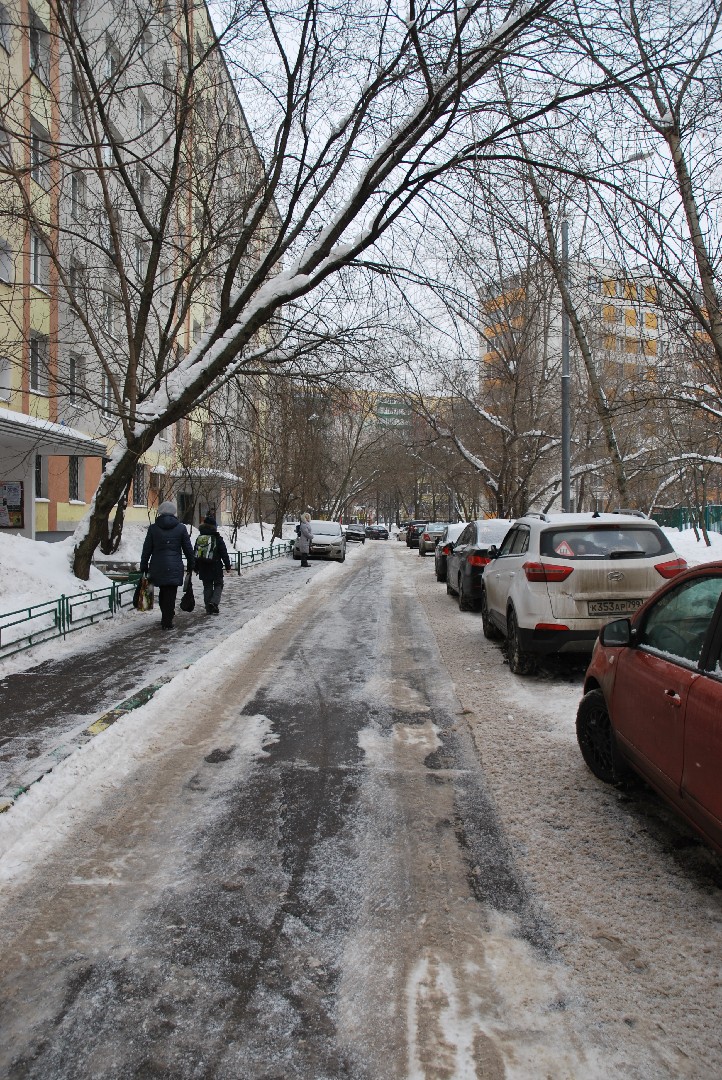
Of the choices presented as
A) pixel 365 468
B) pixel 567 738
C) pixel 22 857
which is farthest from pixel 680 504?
pixel 22 857

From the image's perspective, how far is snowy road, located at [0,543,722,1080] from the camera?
2.35 metres

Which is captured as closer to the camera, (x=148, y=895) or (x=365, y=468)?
(x=148, y=895)

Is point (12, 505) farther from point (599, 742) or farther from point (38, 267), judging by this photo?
point (599, 742)

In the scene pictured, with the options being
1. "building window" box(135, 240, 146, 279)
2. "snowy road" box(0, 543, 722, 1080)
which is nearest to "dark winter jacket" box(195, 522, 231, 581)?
"building window" box(135, 240, 146, 279)

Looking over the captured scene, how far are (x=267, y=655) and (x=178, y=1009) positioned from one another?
6386 mm

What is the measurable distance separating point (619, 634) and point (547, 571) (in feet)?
10.4

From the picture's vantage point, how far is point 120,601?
1225 cm

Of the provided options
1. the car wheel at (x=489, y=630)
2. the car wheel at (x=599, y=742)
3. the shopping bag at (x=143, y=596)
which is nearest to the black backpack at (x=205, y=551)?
the shopping bag at (x=143, y=596)

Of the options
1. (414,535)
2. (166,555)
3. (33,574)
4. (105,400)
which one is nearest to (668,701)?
(166,555)

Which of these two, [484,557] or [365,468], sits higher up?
[365,468]

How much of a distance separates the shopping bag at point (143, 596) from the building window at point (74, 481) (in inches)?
564

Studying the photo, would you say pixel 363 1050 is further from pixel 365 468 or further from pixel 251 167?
pixel 365 468

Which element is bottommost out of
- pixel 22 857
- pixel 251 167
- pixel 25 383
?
pixel 22 857

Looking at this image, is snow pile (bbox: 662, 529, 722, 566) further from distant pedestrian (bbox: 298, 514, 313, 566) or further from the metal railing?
the metal railing
